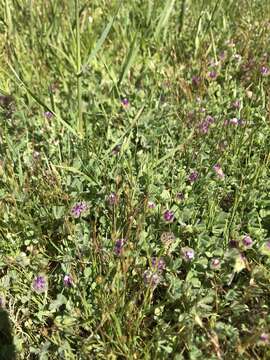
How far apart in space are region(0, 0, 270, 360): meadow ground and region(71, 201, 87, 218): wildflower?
2 cm

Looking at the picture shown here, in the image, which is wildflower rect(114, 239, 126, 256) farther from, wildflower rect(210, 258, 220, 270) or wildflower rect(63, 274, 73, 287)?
wildflower rect(210, 258, 220, 270)

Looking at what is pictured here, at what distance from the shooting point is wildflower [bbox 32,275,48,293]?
5.88 ft

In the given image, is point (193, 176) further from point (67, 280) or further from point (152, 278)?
point (67, 280)

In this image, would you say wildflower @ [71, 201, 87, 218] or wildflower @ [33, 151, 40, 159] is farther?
wildflower @ [33, 151, 40, 159]

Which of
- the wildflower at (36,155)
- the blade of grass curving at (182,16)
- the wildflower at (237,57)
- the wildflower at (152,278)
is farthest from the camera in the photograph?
the blade of grass curving at (182,16)

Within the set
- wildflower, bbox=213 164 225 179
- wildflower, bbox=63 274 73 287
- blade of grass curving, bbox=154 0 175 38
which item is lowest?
wildflower, bbox=63 274 73 287

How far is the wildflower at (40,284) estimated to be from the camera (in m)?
1.79

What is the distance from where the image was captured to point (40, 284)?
180 centimetres

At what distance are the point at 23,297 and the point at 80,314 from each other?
0.28 m

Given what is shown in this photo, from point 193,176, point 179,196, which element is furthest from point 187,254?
point 193,176

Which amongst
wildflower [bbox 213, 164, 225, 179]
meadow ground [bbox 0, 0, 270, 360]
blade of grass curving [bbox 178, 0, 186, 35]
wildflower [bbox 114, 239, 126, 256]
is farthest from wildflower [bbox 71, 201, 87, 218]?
blade of grass curving [bbox 178, 0, 186, 35]

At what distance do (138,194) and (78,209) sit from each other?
291 millimetres

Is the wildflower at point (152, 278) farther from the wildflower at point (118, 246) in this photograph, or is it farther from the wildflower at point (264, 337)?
the wildflower at point (264, 337)

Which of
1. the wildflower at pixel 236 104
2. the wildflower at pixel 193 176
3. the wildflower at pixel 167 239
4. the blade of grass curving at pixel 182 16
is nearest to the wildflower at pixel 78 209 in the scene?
the wildflower at pixel 167 239
